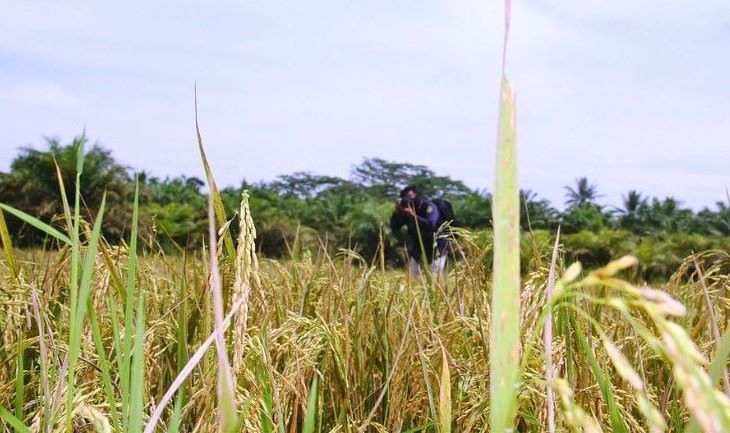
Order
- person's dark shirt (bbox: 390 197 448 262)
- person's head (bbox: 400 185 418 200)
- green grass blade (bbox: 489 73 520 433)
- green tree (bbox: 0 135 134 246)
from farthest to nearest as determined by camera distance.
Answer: green tree (bbox: 0 135 134 246) → person's head (bbox: 400 185 418 200) → person's dark shirt (bbox: 390 197 448 262) → green grass blade (bbox: 489 73 520 433)

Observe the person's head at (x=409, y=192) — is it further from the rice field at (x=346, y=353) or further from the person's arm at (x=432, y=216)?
the rice field at (x=346, y=353)

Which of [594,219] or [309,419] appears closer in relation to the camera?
[309,419]

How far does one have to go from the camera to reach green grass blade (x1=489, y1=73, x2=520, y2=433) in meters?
0.42

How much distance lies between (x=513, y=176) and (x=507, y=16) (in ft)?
0.37

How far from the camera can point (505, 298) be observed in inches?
16.8

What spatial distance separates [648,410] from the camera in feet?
1.10

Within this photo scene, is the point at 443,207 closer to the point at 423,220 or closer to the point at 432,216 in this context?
the point at 432,216

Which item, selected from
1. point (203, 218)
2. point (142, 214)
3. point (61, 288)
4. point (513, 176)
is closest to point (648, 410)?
point (513, 176)

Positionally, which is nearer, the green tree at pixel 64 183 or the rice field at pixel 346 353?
the rice field at pixel 346 353

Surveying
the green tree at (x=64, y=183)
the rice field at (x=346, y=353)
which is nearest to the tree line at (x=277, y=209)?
the green tree at (x=64, y=183)

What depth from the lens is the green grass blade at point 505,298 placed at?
1.38 ft

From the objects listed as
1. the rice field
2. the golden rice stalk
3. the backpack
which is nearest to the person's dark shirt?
the backpack

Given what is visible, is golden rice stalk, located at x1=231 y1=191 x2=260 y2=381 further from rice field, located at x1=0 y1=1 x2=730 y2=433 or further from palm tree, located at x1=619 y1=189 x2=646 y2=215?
palm tree, located at x1=619 y1=189 x2=646 y2=215

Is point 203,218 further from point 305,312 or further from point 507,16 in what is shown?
point 507,16
